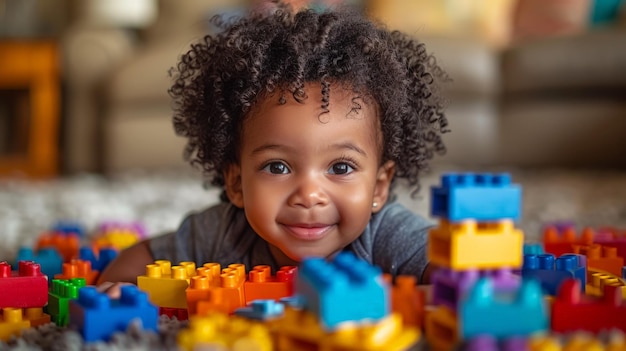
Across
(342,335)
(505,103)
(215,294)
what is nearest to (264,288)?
(215,294)

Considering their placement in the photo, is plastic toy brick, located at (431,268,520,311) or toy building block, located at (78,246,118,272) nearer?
plastic toy brick, located at (431,268,520,311)

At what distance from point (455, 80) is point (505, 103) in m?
0.23

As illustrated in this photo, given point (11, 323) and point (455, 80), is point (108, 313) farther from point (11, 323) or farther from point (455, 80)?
point (455, 80)

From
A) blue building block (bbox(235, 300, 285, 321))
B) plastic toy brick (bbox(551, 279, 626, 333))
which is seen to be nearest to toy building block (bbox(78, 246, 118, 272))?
blue building block (bbox(235, 300, 285, 321))

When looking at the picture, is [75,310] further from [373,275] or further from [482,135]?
[482,135]

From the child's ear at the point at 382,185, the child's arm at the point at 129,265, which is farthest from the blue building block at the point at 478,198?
the child's arm at the point at 129,265

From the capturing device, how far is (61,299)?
2.92 feet

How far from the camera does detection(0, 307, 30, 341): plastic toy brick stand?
32.9 inches

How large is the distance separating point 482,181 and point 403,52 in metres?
0.55

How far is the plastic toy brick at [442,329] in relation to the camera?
2.18 ft

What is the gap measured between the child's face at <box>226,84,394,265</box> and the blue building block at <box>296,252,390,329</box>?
33 cm

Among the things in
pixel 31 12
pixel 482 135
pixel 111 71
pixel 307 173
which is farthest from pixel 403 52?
pixel 31 12

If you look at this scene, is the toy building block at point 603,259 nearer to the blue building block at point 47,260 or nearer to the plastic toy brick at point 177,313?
the plastic toy brick at point 177,313

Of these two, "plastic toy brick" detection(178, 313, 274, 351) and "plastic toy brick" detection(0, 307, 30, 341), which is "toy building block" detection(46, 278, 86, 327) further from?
"plastic toy brick" detection(178, 313, 274, 351)
